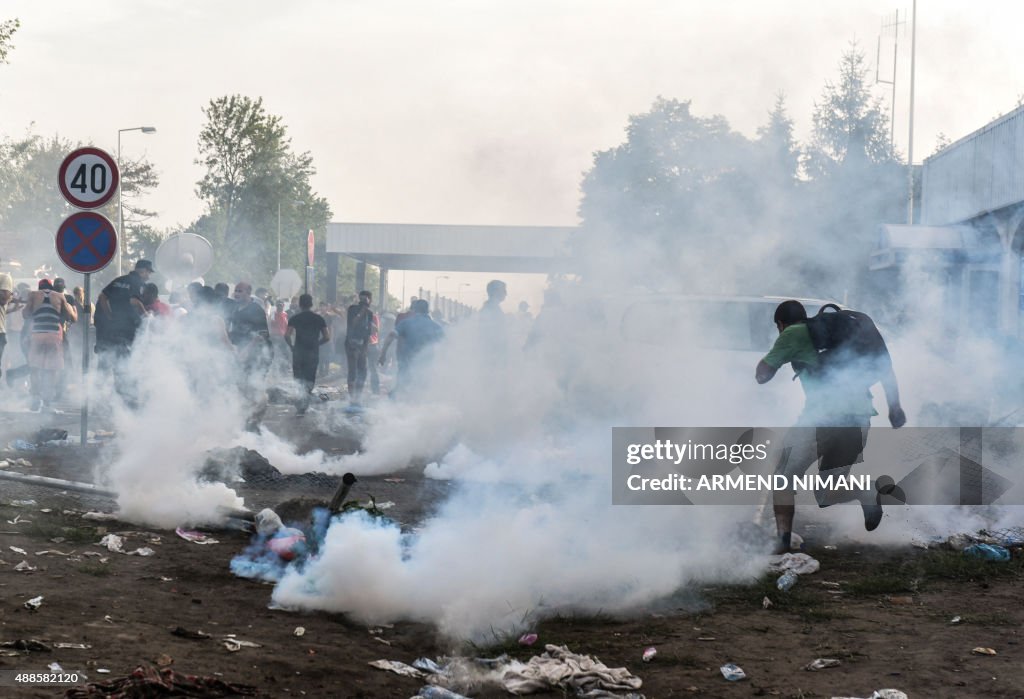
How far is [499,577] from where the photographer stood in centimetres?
529

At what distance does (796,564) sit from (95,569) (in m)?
3.83

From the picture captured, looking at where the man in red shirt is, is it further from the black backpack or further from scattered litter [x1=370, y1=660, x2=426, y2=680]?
scattered litter [x1=370, y1=660, x2=426, y2=680]

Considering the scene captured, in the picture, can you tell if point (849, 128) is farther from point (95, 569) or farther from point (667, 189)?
point (95, 569)

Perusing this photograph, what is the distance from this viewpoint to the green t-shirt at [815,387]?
663 centimetres

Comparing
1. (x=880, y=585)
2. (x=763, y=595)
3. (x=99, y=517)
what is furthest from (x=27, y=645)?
(x=880, y=585)

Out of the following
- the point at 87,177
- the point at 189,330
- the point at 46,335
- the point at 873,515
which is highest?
the point at 87,177

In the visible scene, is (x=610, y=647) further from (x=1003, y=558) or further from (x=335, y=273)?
(x=335, y=273)

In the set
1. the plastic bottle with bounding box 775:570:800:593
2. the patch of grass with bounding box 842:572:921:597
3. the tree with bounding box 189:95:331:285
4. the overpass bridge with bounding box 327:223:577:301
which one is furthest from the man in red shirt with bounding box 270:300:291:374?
the tree with bounding box 189:95:331:285

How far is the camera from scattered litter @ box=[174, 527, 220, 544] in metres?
6.54

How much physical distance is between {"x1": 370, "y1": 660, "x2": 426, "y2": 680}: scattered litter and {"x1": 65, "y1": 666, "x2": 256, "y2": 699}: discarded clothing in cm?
61

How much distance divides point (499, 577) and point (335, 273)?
36.0m

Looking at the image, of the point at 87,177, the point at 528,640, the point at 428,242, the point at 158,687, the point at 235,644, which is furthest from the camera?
the point at 428,242

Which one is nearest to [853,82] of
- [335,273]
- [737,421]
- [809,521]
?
[737,421]

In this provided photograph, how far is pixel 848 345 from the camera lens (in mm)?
6609
